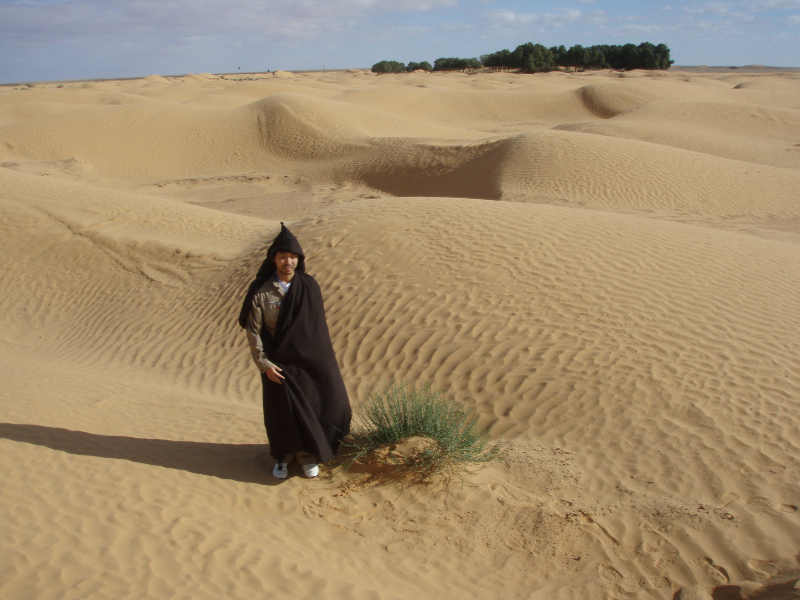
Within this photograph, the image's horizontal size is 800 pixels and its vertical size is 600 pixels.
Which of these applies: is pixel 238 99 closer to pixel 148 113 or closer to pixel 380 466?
pixel 148 113

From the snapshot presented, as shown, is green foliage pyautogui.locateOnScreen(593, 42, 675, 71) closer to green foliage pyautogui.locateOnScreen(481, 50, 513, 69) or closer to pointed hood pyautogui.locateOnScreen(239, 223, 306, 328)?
green foliage pyautogui.locateOnScreen(481, 50, 513, 69)

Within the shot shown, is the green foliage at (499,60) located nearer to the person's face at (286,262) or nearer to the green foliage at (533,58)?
the green foliage at (533,58)

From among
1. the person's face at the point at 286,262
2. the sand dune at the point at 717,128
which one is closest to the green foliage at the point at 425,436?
the person's face at the point at 286,262

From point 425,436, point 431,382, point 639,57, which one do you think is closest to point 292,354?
point 425,436

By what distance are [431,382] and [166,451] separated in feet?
9.06

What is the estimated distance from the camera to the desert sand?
384 cm

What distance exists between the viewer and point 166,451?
17.4 ft

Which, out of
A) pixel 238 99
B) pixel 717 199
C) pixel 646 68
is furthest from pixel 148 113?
pixel 646 68

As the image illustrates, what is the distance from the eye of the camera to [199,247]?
11680mm

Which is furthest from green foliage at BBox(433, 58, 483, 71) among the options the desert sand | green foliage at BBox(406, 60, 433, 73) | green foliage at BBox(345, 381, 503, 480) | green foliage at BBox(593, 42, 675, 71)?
green foliage at BBox(345, 381, 503, 480)

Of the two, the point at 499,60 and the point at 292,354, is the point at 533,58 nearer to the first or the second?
the point at 499,60

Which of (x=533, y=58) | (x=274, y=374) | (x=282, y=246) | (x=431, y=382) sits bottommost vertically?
(x=431, y=382)

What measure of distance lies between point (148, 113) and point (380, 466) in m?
29.4

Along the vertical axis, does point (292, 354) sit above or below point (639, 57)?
below
